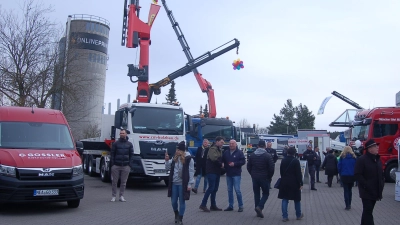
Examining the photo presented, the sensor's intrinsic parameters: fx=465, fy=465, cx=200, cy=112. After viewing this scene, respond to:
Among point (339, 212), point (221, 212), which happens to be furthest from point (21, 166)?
point (339, 212)

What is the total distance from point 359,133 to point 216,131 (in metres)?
7.73

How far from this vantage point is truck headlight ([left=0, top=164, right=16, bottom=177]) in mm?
10484

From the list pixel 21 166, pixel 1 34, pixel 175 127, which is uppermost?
pixel 1 34

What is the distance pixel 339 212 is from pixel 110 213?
6.02 meters

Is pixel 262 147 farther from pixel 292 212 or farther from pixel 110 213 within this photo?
pixel 110 213

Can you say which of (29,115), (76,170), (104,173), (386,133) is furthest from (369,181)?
(386,133)

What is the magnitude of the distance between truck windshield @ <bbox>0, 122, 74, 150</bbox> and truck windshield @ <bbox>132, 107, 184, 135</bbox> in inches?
193

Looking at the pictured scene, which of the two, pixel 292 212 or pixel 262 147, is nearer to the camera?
pixel 262 147

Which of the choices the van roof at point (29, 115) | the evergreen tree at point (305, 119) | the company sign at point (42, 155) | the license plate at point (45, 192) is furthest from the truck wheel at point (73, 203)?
the evergreen tree at point (305, 119)

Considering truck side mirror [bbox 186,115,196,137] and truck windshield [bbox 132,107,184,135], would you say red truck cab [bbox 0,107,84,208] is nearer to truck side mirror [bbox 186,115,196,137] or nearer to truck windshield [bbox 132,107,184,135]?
truck windshield [bbox 132,107,184,135]

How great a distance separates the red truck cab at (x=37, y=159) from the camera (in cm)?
1052

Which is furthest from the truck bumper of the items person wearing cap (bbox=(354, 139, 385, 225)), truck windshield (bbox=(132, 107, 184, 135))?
person wearing cap (bbox=(354, 139, 385, 225))

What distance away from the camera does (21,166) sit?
10.6 m

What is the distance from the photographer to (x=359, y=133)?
24.3 m
